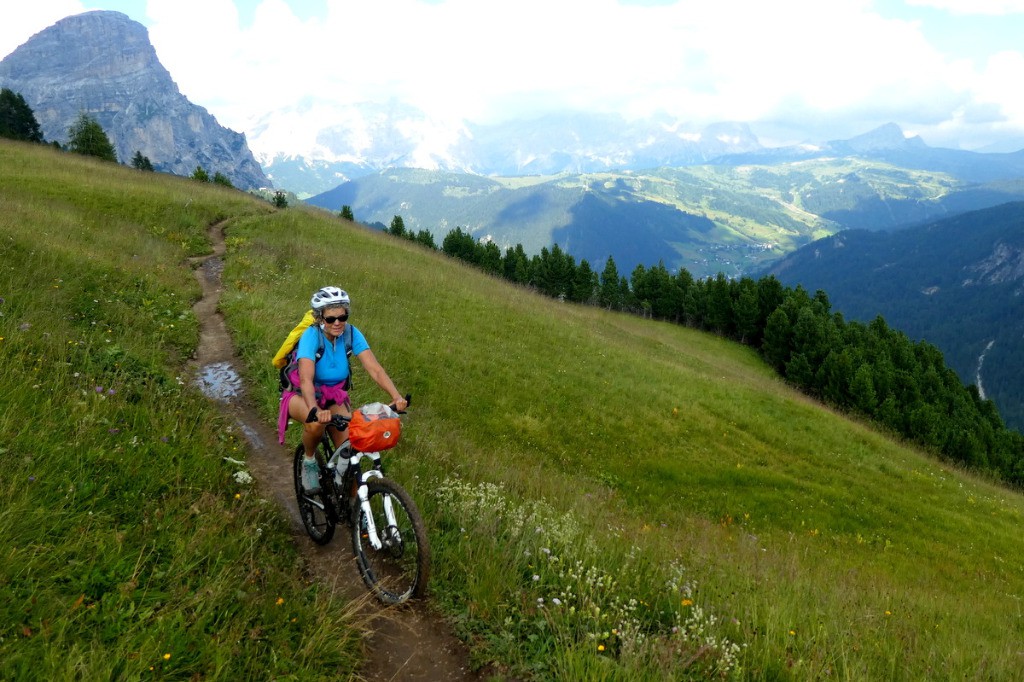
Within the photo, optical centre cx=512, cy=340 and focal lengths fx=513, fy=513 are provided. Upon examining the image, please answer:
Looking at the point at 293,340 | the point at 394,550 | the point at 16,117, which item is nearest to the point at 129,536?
the point at 394,550

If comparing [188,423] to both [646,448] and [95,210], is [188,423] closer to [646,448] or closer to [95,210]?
[646,448]

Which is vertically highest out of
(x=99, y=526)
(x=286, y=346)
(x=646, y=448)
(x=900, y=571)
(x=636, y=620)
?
(x=286, y=346)

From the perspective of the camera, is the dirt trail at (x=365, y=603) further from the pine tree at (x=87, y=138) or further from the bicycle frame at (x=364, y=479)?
the pine tree at (x=87, y=138)

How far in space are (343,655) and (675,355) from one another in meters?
38.0

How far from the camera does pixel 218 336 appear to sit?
1423 cm

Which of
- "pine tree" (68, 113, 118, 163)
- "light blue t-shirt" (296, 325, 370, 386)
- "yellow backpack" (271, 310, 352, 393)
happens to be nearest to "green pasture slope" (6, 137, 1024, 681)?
"yellow backpack" (271, 310, 352, 393)

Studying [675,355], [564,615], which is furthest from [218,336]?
[675,355]

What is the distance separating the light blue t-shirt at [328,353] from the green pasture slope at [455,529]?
1.80 metres

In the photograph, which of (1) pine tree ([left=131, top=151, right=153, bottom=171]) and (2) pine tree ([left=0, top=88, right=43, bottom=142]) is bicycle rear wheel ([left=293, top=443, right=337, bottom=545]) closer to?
(1) pine tree ([left=131, top=151, right=153, bottom=171])

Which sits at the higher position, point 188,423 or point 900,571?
point 188,423

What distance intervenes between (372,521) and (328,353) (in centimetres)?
213

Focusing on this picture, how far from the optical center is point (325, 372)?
6.47m

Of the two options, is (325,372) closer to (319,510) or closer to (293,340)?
(293,340)

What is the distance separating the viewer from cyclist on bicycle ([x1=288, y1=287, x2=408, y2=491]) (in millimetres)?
6133
